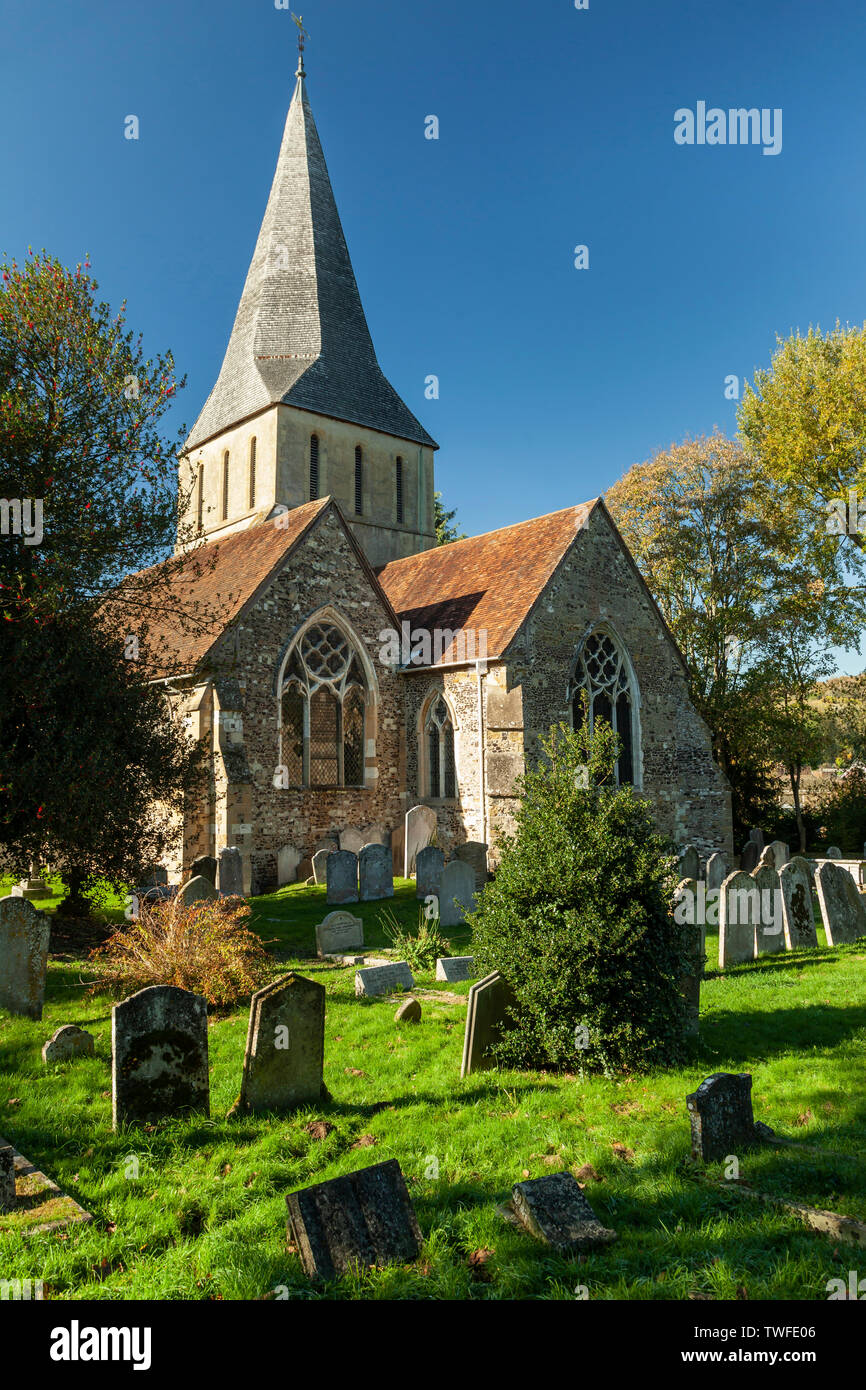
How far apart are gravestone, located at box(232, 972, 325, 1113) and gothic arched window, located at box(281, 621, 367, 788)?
11230 mm

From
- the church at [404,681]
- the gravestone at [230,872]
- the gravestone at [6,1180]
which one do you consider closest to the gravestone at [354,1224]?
the gravestone at [6,1180]

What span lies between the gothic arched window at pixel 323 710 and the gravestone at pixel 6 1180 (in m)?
12.6

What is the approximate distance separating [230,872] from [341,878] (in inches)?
68.6

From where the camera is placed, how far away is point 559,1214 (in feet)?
12.7

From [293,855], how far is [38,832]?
6369 mm

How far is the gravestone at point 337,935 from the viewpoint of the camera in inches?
403

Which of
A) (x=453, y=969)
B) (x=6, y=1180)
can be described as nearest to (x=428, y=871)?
(x=453, y=969)

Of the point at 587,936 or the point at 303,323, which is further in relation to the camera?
the point at 303,323

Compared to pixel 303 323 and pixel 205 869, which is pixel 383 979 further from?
pixel 303 323

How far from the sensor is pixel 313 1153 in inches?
191

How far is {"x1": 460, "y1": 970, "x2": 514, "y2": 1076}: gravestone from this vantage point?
6.18m

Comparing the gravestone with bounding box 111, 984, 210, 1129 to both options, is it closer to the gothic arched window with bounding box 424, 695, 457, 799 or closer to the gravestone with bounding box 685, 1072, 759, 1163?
the gravestone with bounding box 685, 1072, 759, 1163
